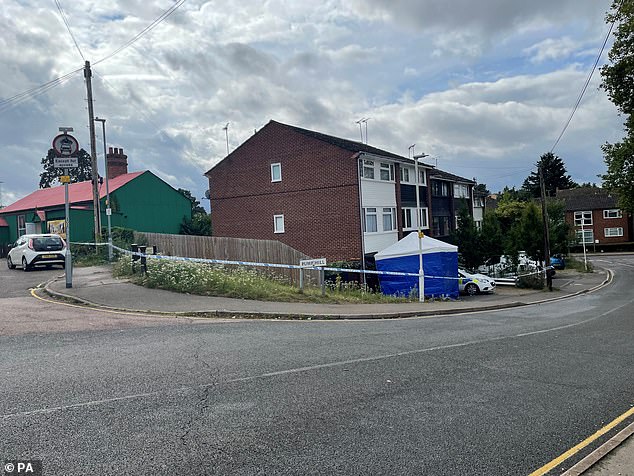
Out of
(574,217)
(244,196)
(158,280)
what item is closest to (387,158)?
(244,196)

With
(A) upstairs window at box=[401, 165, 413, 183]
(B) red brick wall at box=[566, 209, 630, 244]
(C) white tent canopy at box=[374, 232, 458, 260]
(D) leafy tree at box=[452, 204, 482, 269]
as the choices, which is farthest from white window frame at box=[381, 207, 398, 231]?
(B) red brick wall at box=[566, 209, 630, 244]

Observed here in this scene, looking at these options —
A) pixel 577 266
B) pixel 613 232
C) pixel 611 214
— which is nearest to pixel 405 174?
pixel 577 266

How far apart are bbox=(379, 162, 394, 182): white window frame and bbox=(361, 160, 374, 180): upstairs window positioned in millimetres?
999

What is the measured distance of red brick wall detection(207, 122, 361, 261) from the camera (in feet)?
95.3

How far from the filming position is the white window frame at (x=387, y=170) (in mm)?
31219

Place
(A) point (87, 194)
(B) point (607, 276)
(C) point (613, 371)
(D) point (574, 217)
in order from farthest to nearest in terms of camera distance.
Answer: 1. (D) point (574, 217)
2. (B) point (607, 276)
3. (A) point (87, 194)
4. (C) point (613, 371)

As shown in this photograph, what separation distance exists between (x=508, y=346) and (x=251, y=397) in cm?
521

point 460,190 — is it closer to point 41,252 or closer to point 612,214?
point 41,252

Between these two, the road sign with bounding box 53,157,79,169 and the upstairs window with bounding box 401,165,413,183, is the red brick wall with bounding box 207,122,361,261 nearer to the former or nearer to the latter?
the upstairs window with bounding box 401,165,413,183

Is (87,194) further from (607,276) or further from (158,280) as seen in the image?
(607,276)

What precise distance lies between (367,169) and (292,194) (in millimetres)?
4609

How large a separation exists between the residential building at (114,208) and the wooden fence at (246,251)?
12943 mm

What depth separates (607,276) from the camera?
42.1 meters

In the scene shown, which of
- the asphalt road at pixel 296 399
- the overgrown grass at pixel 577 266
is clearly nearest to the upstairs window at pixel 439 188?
the overgrown grass at pixel 577 266
